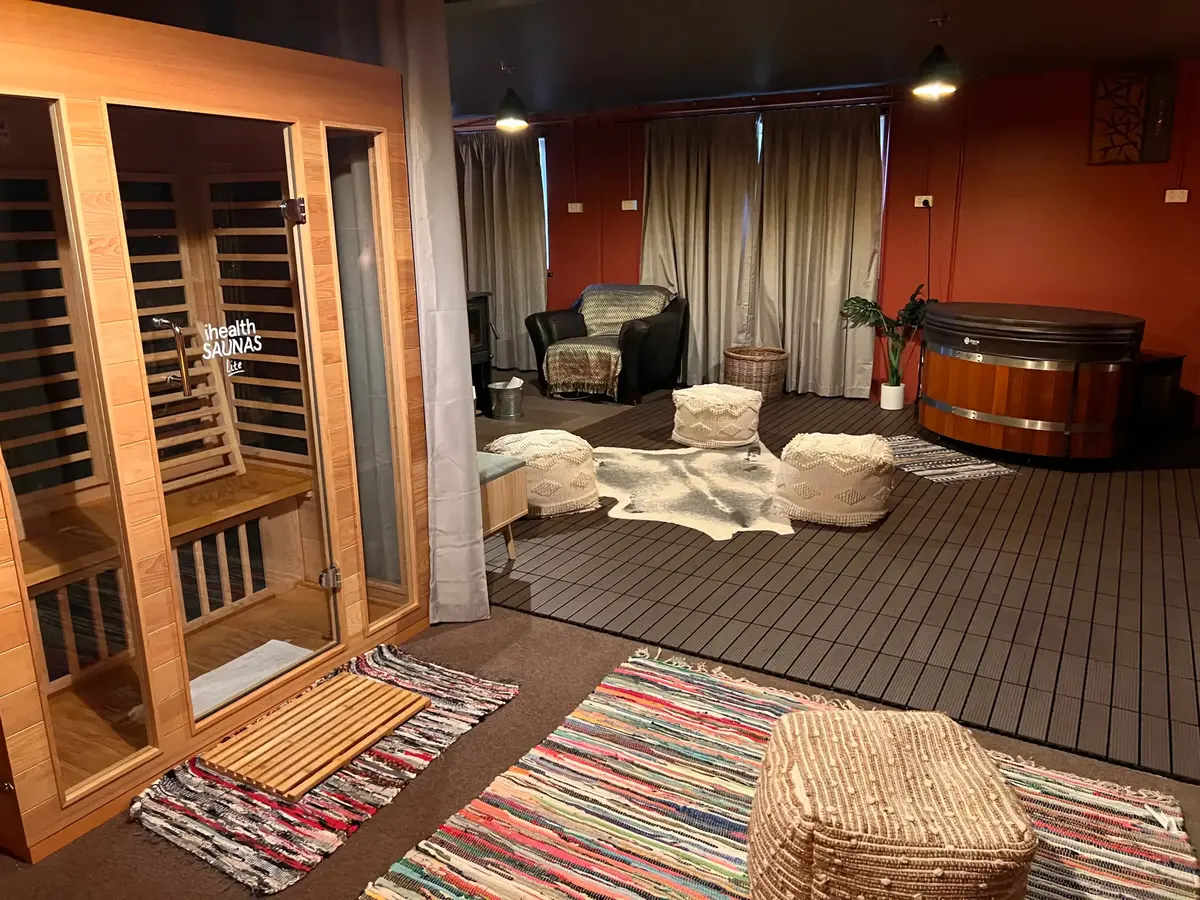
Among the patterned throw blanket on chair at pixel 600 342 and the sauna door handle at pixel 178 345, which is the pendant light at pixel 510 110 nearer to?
the patterned throw blanket on chair at pixel 600 342

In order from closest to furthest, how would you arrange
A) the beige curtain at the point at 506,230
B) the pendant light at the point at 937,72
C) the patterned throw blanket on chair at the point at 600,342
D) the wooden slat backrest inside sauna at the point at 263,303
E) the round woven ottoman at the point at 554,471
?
the wooden slat backrest inside sauna at the point at 263,303
the round woven ottoman at the point at 554,471
the pendant light at the point at 937,72
the patterned throw blanket on chair at the point at 600,342
the beige curtain at the point at 506,230

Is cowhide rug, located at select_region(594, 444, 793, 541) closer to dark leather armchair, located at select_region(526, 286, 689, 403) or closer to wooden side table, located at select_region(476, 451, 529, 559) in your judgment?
wooden side table, located at select_region(476, 451, 529, 559)

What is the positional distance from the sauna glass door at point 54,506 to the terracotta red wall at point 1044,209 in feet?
19.9

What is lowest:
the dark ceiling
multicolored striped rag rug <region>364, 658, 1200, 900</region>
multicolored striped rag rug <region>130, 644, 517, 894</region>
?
multicolored striped rag rug <region>364, 658, 1200, 900</region>

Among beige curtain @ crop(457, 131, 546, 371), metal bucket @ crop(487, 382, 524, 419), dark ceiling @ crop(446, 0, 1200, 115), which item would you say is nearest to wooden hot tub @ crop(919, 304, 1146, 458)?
dark ceiling @ crop(446, 0, 1200, 115)

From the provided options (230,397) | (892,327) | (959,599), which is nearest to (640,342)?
(892,327)

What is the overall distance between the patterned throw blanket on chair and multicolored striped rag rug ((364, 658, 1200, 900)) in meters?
4.53

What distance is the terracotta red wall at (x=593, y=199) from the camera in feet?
25.9

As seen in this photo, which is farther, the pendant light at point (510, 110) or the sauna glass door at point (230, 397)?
the pendant light at point (510, 110)

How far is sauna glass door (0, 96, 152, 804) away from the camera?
6.74 ft

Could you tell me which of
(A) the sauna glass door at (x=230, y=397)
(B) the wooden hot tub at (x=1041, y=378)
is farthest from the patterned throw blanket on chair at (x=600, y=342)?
(A) the sauna glass door at (x=230, y=397)

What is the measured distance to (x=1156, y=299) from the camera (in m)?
6.06

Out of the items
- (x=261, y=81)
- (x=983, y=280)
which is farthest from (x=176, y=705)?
(x=983, y=280)

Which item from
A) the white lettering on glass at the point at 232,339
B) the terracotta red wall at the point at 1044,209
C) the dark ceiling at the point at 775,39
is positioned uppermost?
the dark ceiling at the point at 775,39
